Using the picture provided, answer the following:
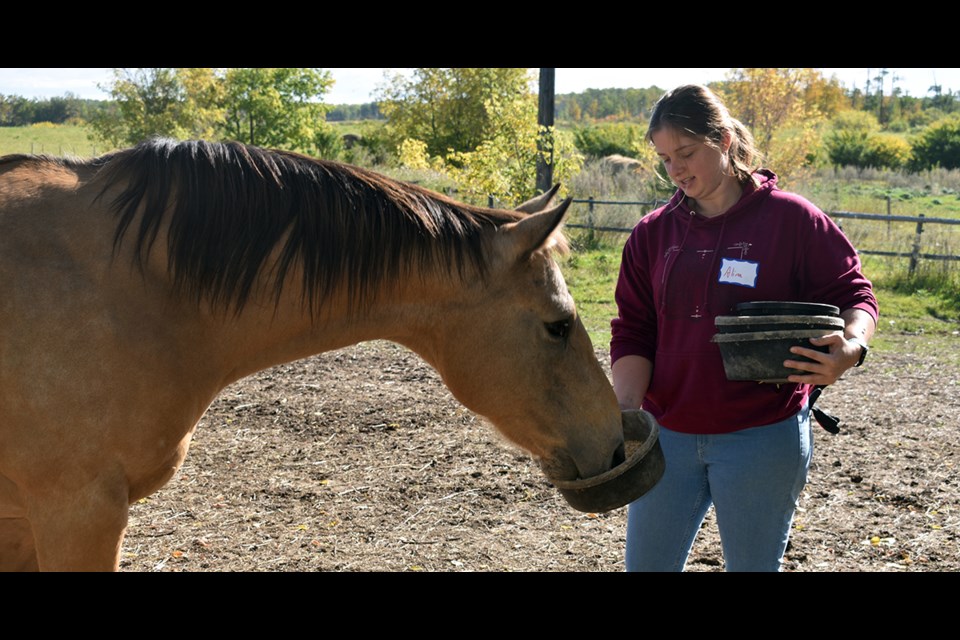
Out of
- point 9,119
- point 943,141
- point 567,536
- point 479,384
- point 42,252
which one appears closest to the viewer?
point 42,252

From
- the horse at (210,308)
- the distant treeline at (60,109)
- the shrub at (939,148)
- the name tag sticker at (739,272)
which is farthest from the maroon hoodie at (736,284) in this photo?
the shrub at (939,148)

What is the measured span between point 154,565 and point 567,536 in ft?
7.88

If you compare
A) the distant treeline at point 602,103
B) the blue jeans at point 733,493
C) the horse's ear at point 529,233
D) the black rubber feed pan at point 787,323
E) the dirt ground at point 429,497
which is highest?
the distant treeline at point 602,103

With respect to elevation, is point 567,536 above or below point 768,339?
below

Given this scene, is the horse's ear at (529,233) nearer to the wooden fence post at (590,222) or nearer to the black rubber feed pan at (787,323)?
the black rubber feed pan at (787,323)

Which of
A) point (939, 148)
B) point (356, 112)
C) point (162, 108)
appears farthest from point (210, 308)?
point (356, 112)

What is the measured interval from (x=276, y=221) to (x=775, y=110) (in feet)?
73.5

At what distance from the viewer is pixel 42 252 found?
7.85ft

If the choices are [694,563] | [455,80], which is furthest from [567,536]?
[455,80]

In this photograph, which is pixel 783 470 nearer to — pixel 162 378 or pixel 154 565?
pixel 162 378

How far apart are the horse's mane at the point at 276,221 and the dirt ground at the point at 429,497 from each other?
43.4 inches

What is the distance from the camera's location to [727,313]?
2678 mm

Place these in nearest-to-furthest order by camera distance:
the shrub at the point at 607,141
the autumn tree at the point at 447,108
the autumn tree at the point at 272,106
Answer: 1. the autumn tree at the point at 447,108
2. the autumn tree at the point at 272,106
3. the shrub at the point at 607,141

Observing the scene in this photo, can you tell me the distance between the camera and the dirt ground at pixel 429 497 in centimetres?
438
